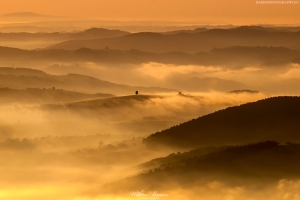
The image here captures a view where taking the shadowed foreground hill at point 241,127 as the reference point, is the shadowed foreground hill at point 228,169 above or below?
below

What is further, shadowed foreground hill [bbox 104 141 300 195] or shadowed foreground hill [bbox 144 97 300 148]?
shadowed foreground hill [bbox 144 97 300 148]

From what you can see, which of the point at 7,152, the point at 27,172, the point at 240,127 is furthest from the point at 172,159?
the point at 7,152

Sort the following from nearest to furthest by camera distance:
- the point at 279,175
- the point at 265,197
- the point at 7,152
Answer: the point at 265,197 < the point at 279,175 < the point at 7,152

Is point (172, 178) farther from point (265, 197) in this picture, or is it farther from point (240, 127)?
point (240, 127)

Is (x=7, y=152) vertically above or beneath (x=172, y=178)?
above

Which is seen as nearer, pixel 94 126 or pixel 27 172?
pixel 27 172

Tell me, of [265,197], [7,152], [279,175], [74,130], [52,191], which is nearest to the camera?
[265,197]
